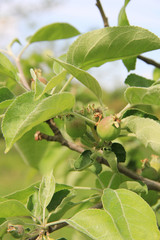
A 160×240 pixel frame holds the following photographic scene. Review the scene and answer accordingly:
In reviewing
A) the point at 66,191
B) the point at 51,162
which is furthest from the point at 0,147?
the point at 66,191

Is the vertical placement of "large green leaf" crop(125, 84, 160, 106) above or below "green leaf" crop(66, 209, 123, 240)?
above

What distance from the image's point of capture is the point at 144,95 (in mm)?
660

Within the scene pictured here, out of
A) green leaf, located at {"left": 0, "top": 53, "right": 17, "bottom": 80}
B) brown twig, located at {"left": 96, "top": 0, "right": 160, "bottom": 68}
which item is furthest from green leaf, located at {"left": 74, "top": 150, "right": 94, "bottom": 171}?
brown twig, located at {"left": 96, "top": 0, "right": 160, "bottom": 68}

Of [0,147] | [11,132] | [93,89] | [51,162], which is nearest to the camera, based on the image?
[11,132]

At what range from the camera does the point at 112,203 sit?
0.64 metres

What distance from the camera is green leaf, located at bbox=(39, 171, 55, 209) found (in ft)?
2.41

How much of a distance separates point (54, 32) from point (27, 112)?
1.74 ft

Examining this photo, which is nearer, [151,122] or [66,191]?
[151,122]

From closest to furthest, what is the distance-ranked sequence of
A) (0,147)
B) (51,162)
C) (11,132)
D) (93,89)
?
(11,132)
(93,89)
(51,162)
(0,147)

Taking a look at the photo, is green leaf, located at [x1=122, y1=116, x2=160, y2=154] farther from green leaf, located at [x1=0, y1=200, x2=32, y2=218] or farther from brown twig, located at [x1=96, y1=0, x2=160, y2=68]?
brown twig, located at [x1=96, y1=0, x2=160, y2=68]

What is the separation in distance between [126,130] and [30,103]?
25cm

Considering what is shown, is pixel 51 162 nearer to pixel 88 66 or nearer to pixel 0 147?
pixel 88 66

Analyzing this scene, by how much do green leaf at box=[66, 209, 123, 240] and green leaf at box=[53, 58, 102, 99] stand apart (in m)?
0.26

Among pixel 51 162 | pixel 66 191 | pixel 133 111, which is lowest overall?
pixel 51 162
